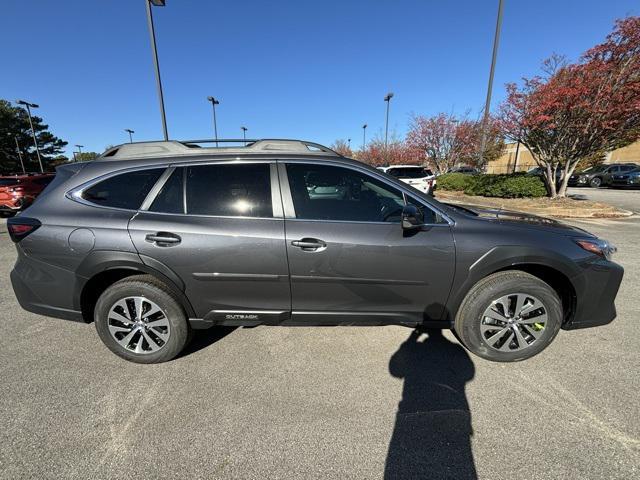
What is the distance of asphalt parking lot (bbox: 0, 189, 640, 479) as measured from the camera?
69.2 inches

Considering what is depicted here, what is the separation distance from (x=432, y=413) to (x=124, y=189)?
9.57 feet

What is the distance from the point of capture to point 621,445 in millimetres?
1837

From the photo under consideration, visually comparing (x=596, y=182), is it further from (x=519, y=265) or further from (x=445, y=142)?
(x=519, y=265)

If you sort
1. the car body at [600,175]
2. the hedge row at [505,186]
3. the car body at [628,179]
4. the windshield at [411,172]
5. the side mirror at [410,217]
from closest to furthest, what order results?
the side mirror at [410,217]
the windshield at [411,172]
the hedge row at [505,186]
the car body at [628,179]
the car body at [600,175]

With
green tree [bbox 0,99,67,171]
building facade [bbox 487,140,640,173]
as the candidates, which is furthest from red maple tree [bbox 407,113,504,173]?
green tree [bbox 0,99,67,171]

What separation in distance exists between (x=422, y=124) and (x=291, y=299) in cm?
2382

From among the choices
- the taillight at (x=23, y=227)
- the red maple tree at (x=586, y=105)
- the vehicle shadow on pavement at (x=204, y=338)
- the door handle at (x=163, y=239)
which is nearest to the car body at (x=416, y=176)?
the red maple tree at (x=586, y=105)

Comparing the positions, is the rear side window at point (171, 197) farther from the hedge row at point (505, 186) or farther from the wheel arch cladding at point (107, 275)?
the hedge row at point (505, 186)

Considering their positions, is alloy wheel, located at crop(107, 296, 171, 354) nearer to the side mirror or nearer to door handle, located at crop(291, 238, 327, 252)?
door handle, located at crop(291, 238, 327, 252)

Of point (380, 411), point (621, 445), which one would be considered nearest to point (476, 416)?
point (380, 411)

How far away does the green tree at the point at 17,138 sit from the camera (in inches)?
1714

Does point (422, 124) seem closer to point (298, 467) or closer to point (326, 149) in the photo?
point (326, 149)

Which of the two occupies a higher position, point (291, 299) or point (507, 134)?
point (507, 134)

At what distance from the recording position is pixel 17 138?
45.0 metres
